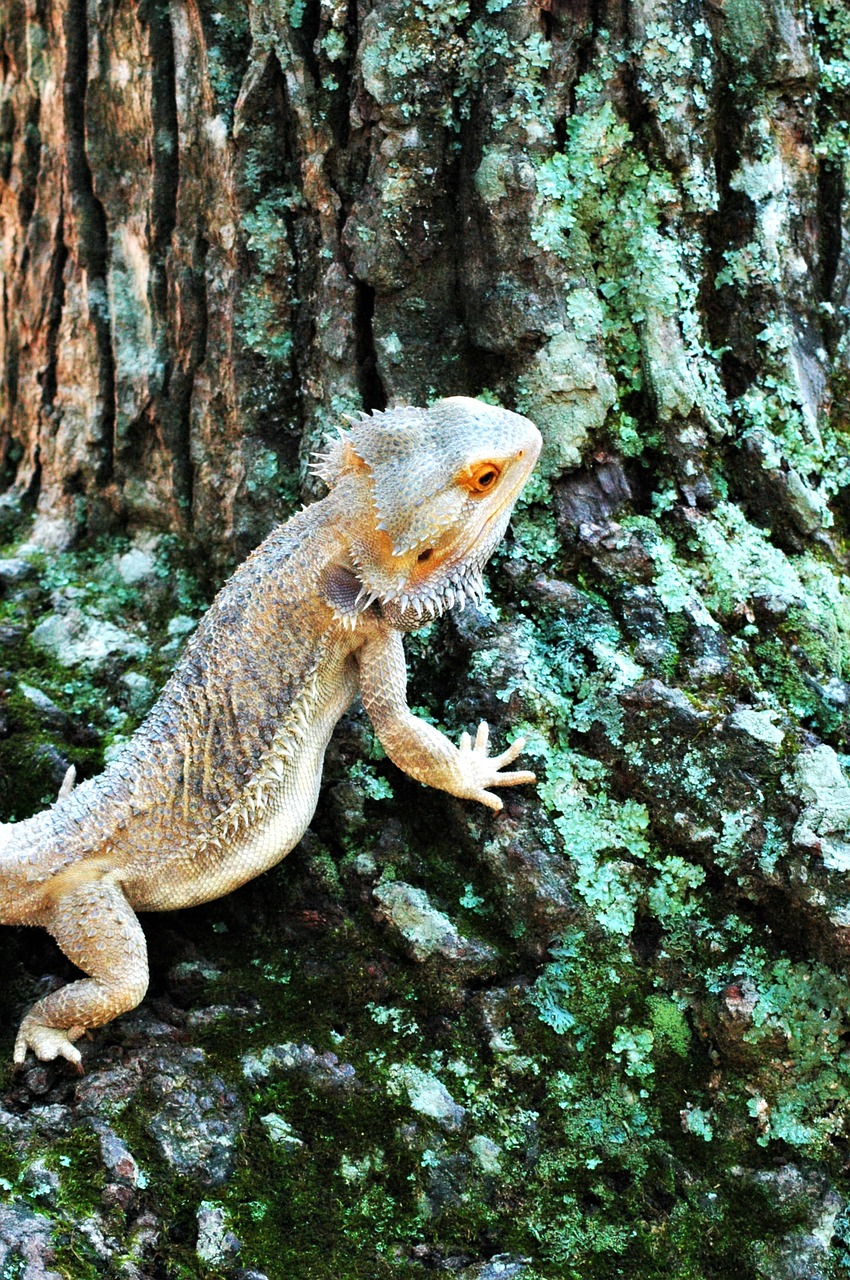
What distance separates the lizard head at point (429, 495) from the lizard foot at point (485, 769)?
452 millimetres

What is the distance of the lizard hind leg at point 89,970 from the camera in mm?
3592

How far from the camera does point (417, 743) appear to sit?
3873 mm

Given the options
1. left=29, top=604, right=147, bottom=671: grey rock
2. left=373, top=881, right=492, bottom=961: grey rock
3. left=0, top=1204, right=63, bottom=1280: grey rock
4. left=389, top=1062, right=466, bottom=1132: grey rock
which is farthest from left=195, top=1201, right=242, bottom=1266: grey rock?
left=29, top=604, right=147, bottom=671: grey rock

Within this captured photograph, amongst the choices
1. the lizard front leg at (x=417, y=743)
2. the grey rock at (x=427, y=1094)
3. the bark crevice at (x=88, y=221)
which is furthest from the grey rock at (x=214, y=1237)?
the bark crevice at (x=88, y=221)

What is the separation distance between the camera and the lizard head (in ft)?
12.3

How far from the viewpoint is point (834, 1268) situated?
10.6 ft

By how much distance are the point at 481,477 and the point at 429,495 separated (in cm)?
18

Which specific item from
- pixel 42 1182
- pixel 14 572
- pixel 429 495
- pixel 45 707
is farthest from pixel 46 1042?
pixel 14 572

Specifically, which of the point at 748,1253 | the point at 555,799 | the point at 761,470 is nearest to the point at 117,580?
the point at 555,799

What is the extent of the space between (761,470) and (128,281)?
2.71 m

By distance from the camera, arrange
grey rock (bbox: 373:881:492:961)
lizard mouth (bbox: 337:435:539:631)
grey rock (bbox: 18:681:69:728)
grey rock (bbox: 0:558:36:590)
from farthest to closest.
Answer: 1. grey rock (bbox: 0:558:36:590)
2. grey rock (bbox: 18:681:69:728)
3. lizard mouth (bbox: 337:435:539:631)
4. grey rock (bbox: 373:881:492:961)

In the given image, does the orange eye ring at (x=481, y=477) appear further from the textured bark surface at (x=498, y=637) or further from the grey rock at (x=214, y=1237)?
the grey rock at (x=214, y=1237)

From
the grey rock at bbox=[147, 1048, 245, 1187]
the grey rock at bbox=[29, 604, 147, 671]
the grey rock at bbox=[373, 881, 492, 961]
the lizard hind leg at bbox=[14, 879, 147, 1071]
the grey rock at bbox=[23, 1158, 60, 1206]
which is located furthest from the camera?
the grey rock at bbox=[29, 604, 147, 671]

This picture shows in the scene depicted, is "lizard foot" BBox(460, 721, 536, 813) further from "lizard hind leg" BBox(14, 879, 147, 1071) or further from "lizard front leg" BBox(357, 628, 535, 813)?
"lizard hind leg" BBox(14, 879, 147, 1071)
